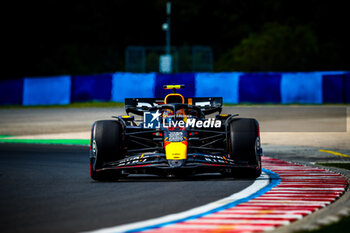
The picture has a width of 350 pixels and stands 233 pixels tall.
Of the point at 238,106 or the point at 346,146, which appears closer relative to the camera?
the point at 346,146

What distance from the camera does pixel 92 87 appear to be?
119 ft

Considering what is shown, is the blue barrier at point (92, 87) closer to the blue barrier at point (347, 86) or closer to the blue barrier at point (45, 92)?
the blue barrier at point (45, 92)

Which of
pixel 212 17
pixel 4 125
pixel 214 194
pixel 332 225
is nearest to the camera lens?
pixel 332 225

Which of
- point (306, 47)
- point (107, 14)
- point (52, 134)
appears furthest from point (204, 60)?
point (107, 14)

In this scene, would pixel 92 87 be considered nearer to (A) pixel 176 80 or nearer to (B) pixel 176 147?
(A) pixel 176 80

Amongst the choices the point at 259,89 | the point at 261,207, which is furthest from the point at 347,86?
the point at 261,207

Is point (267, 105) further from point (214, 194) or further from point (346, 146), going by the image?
point (214, 194)

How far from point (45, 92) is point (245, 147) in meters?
29.5

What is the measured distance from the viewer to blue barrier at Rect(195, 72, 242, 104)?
1384 inches

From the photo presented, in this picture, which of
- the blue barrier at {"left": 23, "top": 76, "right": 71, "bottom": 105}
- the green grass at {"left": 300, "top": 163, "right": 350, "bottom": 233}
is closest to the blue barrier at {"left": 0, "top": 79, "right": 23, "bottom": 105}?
the blue barrier at {"left": 23, "top": 76, "right": 71, "bottom": 105}

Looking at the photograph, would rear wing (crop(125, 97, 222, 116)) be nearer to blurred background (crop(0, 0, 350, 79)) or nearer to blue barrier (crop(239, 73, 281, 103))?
blue barrier (crop(239, 73, 281, 103))

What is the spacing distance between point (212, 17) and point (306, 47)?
17.9 m

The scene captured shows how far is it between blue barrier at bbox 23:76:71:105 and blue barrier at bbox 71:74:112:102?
0.59 metres

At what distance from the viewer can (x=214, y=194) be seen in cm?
764
